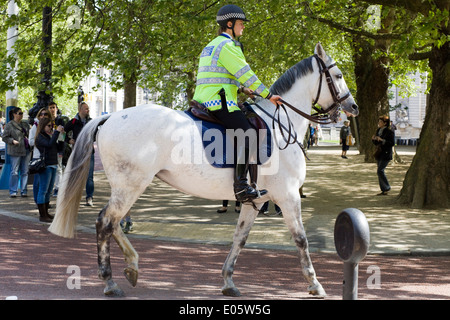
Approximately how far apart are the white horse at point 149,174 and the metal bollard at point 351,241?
7.27 ft

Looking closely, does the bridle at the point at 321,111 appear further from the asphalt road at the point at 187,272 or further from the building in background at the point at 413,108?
the building in background at the point at 413,108

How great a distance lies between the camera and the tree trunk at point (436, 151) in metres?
15.2

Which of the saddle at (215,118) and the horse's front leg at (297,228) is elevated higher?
the saddle at (215,118)

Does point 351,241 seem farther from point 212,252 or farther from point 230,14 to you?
point 212,252

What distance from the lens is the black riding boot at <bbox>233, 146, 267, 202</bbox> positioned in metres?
→ 7.01

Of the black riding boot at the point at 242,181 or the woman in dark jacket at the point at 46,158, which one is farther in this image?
the woman in dark jacket at the point at 46,158

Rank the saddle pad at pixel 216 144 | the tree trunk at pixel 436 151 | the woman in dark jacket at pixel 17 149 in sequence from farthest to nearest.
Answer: the woman in dark jacket at pixel 17 149
the tree trunk at pixel 436 151
the saddle pad at pixel 216 144

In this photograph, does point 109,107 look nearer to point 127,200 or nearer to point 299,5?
point 299,5

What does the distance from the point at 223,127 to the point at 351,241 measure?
263cm

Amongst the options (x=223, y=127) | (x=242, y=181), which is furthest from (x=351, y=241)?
(x=223, y=127)

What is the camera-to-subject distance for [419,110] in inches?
3135

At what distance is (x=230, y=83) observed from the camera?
718 cm

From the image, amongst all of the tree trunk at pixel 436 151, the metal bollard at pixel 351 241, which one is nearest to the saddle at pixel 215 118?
the metal bollard at pixel 351 241
